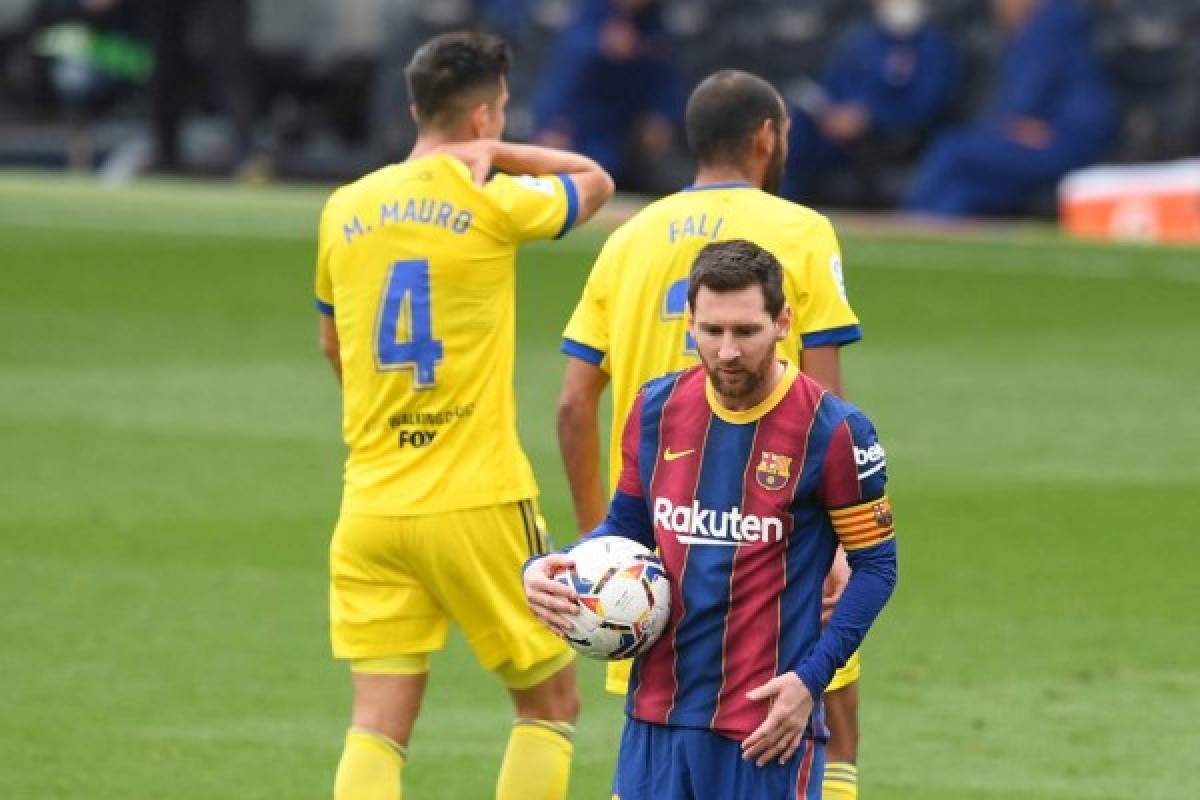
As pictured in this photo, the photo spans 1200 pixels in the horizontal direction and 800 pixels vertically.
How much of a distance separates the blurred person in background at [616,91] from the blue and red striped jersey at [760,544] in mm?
21164

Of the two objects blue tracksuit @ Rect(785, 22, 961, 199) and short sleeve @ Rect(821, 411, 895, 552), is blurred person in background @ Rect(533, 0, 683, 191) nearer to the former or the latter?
blue tracksuit @ Rect(785, 22, 961, 199)

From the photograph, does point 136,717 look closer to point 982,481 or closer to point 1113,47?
point 982,481

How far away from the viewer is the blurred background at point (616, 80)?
24.6m

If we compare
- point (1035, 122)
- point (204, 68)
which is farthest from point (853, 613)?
point (204, 68)

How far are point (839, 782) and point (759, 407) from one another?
6.41 ft

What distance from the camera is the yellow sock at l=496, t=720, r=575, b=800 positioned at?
7469mm

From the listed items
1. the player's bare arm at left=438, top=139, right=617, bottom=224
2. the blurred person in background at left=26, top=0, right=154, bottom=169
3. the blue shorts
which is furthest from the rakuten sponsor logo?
the blurred person in background at left=26, top=0, right=154, bottom=169

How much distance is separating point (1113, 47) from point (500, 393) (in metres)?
18.5

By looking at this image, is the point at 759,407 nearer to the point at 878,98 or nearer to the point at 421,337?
the point at 421,337

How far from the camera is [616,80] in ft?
88.5

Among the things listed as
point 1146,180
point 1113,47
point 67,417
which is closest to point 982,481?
point 67,417

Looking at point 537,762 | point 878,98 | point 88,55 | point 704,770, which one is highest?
point 704,770

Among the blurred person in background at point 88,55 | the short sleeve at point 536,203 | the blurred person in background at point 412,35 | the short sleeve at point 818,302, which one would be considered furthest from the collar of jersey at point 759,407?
the blurred person in background at point 88,55

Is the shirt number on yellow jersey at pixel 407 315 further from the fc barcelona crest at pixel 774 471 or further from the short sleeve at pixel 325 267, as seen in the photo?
the fc barcelona crest at pixel 774 471
